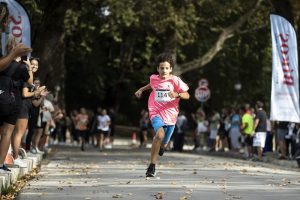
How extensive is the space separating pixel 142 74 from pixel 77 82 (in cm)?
587

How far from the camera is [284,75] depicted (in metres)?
24.3

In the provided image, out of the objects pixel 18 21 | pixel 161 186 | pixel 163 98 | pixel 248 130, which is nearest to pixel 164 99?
pixel 163 98

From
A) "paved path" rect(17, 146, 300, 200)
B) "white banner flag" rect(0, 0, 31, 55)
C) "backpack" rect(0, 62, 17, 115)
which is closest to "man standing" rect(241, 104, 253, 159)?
"white banner flag" rect(0, 0, 31, 55)

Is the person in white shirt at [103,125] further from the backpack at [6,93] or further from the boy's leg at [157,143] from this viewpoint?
the backpack at [6,93]

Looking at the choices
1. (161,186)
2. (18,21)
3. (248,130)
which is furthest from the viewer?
(248,130)

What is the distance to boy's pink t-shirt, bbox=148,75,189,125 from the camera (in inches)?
544

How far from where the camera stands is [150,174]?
13.9m

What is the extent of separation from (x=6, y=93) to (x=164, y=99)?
9.98 feet

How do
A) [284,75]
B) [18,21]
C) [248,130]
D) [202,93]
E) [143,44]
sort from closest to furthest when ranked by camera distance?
[18,21] → [284,75] → [248,130] → [202,93] → [143,44]

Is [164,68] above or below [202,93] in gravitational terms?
below

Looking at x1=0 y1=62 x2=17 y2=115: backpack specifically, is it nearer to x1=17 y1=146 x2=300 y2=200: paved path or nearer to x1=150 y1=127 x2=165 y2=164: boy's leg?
x1=17 y1=146 x2=300 y2=200: paved path

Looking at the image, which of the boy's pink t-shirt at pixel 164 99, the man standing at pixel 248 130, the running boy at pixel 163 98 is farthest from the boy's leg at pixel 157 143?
the man standing at pixel 248 130

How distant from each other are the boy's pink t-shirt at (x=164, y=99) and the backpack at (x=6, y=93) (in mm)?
2786

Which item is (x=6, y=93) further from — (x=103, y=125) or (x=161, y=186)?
(x=103, y=125)
